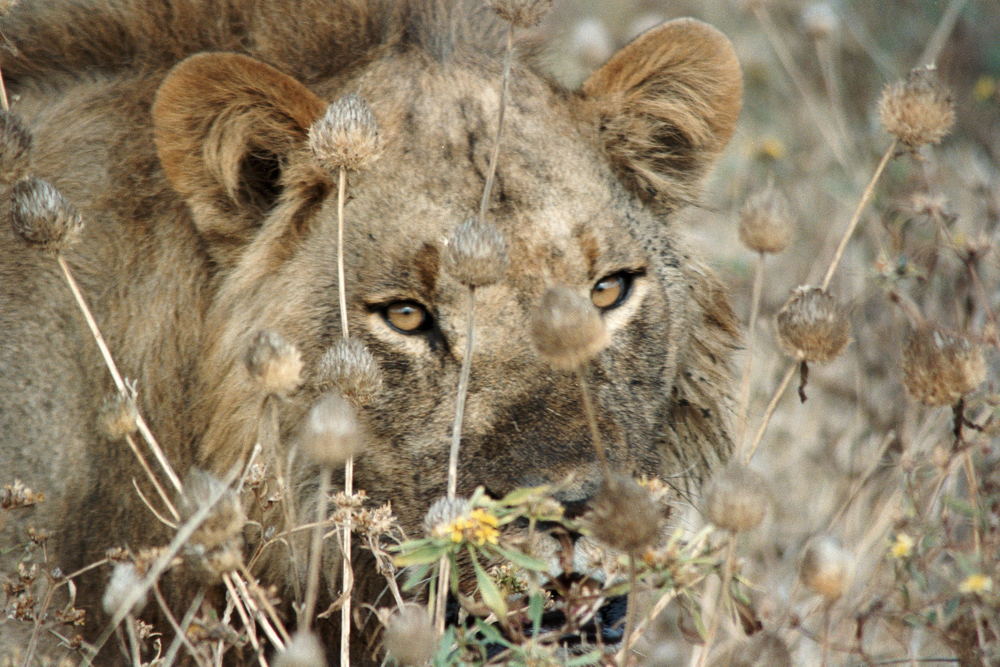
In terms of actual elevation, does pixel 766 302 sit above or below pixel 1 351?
below

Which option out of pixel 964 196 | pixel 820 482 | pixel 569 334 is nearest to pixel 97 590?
pixel 569 334

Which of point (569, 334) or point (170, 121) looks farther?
point (170, 121)

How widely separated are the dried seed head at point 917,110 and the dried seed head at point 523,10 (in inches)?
34.4

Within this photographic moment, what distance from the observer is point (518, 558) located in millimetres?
2471

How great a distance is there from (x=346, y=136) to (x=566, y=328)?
0.86m

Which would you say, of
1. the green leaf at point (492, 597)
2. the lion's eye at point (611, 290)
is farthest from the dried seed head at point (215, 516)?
the lion's eye at point (611, 290)

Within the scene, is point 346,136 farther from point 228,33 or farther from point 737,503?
point 737,503

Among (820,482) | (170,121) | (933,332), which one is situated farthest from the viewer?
(820,482)

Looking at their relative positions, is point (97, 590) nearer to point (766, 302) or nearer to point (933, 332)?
point (933, 332)

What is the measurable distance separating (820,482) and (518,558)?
11.0 ft

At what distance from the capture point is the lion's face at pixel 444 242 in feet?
10.7

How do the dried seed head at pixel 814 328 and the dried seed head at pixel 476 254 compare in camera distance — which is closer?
the dried seed head at pixel 476 254

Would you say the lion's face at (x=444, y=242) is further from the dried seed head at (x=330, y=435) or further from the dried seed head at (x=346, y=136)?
the dried seed head at (x=330, y=435)

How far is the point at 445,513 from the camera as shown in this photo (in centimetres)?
251
